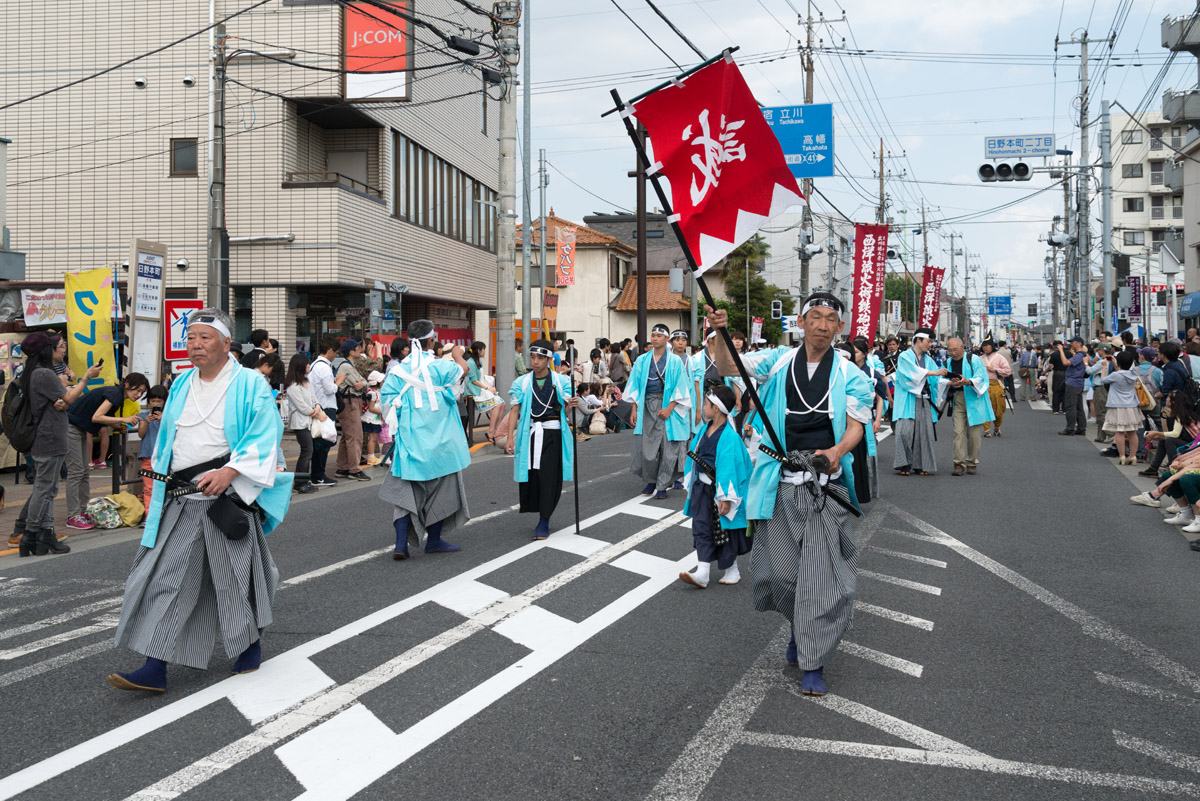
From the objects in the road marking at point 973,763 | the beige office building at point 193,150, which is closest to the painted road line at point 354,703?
the road marking at point 973,763

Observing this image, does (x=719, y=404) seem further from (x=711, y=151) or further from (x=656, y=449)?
(x=656, y=449)

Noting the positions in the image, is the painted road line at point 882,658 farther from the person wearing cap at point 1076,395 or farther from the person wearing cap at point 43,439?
the person wearing cap at point 1076,395

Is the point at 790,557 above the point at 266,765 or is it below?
above

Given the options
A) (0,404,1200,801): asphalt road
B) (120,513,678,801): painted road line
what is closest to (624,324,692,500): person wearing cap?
(0,404,1200,801): asphalt road

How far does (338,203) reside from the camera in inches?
Answer: 845

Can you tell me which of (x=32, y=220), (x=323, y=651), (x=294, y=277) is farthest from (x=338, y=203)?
(x=323, y=651)

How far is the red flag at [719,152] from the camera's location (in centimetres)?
586

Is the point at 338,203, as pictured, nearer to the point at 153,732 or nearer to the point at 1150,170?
the point at 153,732

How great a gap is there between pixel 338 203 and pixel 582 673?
1783cm

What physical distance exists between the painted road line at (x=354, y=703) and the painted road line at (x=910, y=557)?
2.63 metres

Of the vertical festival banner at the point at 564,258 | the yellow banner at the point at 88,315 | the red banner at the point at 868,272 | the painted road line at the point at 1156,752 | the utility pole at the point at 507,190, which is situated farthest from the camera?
the vertical festival banner at the point at 564,258

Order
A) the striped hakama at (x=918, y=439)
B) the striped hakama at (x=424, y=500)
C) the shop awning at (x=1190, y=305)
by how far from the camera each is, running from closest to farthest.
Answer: the striped hakama at (x=424, y=500), the striped hakama at (x=918, y=439), the shop awning at (x=1190, y=305)

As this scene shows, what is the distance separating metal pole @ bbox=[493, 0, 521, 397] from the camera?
17766 mm

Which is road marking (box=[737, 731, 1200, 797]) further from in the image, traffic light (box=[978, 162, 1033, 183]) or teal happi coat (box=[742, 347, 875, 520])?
traffic light (box=[978, 162, 1033, 183])
